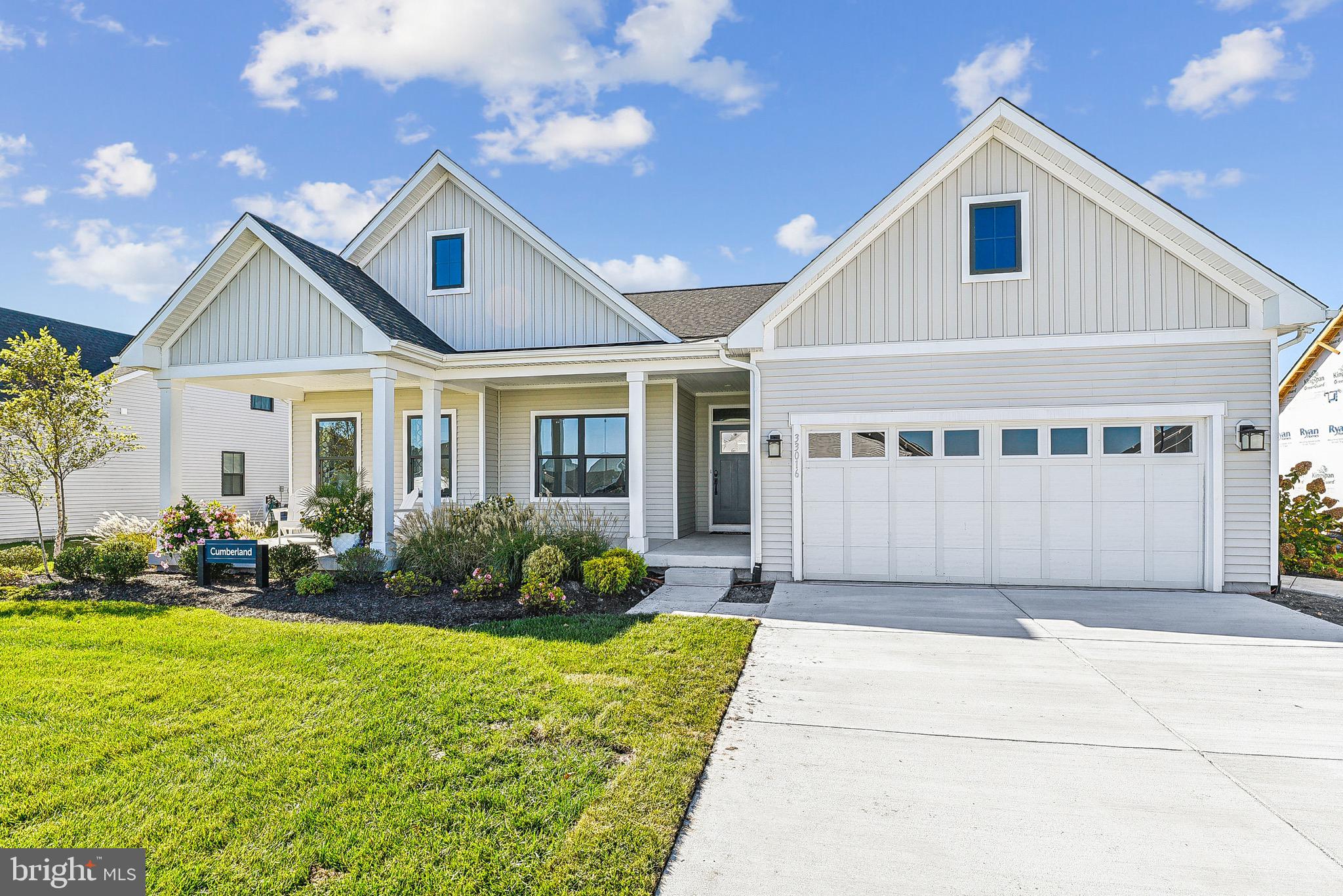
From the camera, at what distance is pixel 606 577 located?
7.86 meters

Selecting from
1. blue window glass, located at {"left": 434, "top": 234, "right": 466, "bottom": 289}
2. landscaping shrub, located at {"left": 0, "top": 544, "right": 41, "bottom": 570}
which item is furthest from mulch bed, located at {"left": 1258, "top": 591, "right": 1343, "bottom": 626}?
landscaping shrub, located at {"left": 0, "top": 544, "right": 41, "bottom": 570}

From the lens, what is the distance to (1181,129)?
12.1 m

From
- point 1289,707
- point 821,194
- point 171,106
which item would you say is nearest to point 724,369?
point 1289,707

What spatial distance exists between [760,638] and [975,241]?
5892 millimetres

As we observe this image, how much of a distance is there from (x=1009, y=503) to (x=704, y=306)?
685cm

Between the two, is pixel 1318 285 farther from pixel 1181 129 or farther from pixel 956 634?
pixel 956 634

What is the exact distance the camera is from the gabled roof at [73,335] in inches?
620

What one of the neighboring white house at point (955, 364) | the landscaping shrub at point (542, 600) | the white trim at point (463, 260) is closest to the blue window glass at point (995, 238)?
the neighboring white house at point (955, 364)

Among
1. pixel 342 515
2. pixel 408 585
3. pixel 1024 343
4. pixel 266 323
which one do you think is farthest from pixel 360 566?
pixel 1024 343

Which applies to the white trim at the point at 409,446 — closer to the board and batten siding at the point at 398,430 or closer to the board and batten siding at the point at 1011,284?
the board and batten siding at the point at 398,430

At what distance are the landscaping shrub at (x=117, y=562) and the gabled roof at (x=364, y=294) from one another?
434 cm

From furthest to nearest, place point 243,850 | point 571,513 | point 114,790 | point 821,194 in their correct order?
point 821,194 → point 571,513 → point 114,790 → point 243,850

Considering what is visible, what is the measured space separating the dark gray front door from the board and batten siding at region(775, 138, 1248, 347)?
13.1 ft

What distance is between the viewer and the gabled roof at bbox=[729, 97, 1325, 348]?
7.54 m
